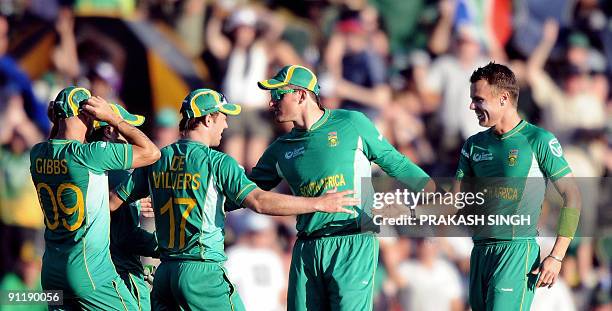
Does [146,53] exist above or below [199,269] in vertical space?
above

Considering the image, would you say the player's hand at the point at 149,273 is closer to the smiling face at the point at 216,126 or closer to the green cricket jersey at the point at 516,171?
the smiling face at the point at 216,126

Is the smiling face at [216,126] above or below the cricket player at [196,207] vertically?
above

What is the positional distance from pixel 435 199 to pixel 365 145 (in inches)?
35.8

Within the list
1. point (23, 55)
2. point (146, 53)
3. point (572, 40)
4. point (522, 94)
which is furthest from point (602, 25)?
point (23, 55)

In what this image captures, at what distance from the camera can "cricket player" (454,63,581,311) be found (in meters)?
9.69

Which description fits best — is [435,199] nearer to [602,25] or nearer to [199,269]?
[199,269]

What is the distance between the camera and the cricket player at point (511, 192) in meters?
9.69

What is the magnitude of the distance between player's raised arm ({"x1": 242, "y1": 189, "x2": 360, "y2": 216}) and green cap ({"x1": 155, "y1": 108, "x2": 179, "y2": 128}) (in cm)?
510

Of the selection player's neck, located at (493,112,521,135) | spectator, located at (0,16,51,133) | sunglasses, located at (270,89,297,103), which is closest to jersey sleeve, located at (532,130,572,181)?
player's neck, located at (493,112,521,135)

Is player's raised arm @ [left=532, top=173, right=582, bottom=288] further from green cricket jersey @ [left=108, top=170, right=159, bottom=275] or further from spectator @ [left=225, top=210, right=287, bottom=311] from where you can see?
spectator @ [left=225, top=210, right=287, bottom=311]

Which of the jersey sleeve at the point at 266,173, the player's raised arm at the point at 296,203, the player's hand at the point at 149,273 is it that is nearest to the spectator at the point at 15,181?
the player's hand at the point at 149,273

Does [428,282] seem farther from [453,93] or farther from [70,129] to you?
[70,129]

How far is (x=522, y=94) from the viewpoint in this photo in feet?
56.2

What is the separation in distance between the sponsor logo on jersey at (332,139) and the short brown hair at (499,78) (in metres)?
1.27
